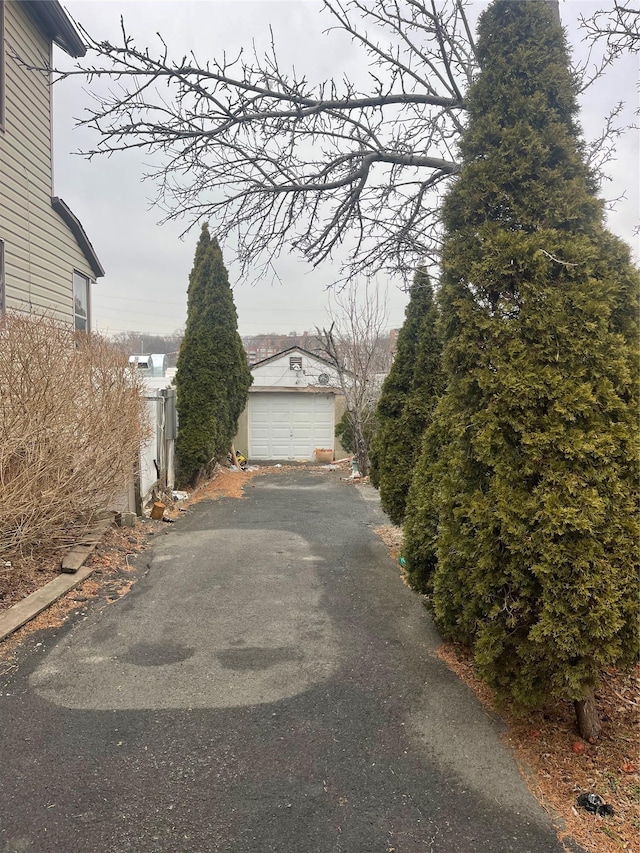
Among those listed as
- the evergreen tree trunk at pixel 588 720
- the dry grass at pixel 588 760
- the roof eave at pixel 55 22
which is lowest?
the dry grass at pixel 588 760

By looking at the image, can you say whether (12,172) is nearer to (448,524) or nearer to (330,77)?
(330,77)

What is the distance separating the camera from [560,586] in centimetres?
237

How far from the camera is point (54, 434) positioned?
5.04 metres

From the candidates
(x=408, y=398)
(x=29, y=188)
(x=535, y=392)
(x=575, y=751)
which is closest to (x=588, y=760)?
(x=575, y=751)

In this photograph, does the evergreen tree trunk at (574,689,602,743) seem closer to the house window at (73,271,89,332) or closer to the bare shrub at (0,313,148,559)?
the bare shrub at (0,313,148,559)

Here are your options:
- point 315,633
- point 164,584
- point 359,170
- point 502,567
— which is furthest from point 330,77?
point 164,584

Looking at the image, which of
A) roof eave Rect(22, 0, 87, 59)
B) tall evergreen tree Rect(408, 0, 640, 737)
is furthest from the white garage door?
tall evergreen tree Rect(408, 0, 640, 737)

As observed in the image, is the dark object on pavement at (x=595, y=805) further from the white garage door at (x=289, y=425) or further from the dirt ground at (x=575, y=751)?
the white garage door at (x=289, y=425)

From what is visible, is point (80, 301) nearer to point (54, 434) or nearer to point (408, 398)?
point (54, 434)

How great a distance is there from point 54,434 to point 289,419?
498 inches

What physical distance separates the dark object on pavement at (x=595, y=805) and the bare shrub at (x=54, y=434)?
433 cm

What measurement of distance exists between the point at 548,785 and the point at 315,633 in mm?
1934

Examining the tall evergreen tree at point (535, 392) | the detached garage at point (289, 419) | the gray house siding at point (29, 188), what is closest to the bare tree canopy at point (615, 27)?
the tall evergreen tree at point (535, 392)

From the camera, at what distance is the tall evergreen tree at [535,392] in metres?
2.39
